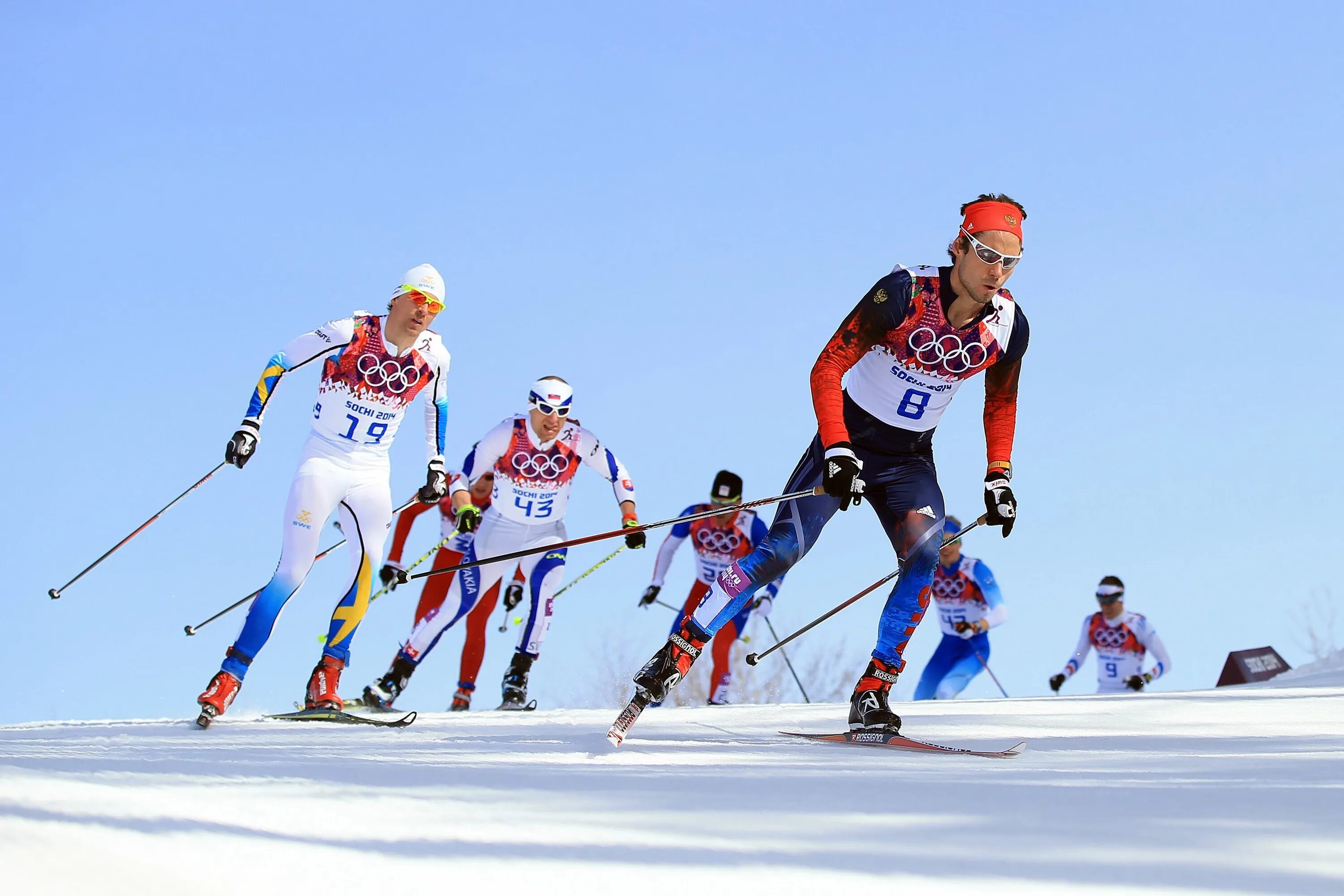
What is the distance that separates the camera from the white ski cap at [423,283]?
23.2 feet

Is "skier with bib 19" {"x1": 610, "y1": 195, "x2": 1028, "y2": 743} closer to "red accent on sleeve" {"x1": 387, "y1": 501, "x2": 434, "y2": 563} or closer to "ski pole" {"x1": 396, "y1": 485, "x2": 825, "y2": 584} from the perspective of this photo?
"ski pole" {"x1": 396, "y1": 485, "x2": 825, "y2": 584}

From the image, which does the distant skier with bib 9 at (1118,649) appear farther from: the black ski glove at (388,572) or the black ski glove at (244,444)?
the black ski glove at (244,444)

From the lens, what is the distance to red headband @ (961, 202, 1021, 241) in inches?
207

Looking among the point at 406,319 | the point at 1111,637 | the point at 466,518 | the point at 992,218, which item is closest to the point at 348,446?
the point at 406,319

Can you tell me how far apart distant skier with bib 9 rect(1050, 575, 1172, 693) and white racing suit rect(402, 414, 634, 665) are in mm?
6755

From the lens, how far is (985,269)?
5.20 metres

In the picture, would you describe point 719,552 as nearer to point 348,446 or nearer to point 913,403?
point 348,446

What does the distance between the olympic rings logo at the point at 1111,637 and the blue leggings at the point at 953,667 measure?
6.83 ft

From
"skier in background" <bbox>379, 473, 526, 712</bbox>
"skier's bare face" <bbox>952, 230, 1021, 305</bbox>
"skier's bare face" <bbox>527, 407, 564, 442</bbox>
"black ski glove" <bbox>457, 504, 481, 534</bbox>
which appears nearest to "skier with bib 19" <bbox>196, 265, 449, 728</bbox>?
"black ski glove" <bbox>457, 504, 481, 534</bbox>

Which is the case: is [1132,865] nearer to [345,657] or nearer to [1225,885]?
[1225,885]

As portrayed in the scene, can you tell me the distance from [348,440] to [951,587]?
7214 millimetres

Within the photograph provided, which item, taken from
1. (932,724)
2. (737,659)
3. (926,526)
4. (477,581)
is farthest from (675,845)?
(737,659)

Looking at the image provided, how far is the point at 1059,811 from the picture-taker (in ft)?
9.34

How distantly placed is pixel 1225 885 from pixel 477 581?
764cm
